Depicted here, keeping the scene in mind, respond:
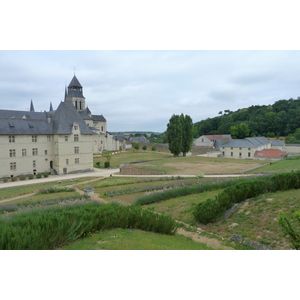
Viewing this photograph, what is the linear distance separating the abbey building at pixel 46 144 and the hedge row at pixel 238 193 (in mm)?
28754

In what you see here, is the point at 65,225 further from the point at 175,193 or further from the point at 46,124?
the point at 46,124

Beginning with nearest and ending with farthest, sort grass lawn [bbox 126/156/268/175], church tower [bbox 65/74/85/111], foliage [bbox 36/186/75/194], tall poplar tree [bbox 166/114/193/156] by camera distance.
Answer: foliage [bbox 36/186/75/194] < grass lawn [bbox 126/156/268/175] < tall poplar tree [bbox 166/114/193/156] < church tower [bbox 65/74/85/111]

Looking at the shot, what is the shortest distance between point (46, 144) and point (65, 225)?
3136 cm

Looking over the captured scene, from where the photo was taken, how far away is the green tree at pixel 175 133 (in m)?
46.5

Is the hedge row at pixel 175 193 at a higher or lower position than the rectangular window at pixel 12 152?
lower

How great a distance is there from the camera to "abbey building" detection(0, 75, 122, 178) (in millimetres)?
31031

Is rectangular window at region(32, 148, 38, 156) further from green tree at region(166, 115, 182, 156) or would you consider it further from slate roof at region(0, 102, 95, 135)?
green tree at region(166, 115, 182, 156)

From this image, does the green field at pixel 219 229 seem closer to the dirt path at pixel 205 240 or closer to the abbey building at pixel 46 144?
the dirt path at pixel 205 240

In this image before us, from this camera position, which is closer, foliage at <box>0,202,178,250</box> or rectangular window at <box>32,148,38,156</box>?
foliage at <box>0,202,178,250</box>

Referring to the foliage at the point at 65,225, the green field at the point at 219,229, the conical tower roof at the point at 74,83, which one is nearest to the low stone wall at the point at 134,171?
the green field at the point at 219,229

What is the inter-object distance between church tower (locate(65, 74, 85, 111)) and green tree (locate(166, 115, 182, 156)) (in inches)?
1088

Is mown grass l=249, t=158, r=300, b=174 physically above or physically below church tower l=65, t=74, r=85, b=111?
below

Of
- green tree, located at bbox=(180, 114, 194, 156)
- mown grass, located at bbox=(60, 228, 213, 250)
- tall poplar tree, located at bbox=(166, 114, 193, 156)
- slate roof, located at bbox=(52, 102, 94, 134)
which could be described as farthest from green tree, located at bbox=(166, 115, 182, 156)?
mown grass, located at bbox=(60, 228, 213, 250)

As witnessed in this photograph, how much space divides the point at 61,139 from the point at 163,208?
Result: 26.4m
